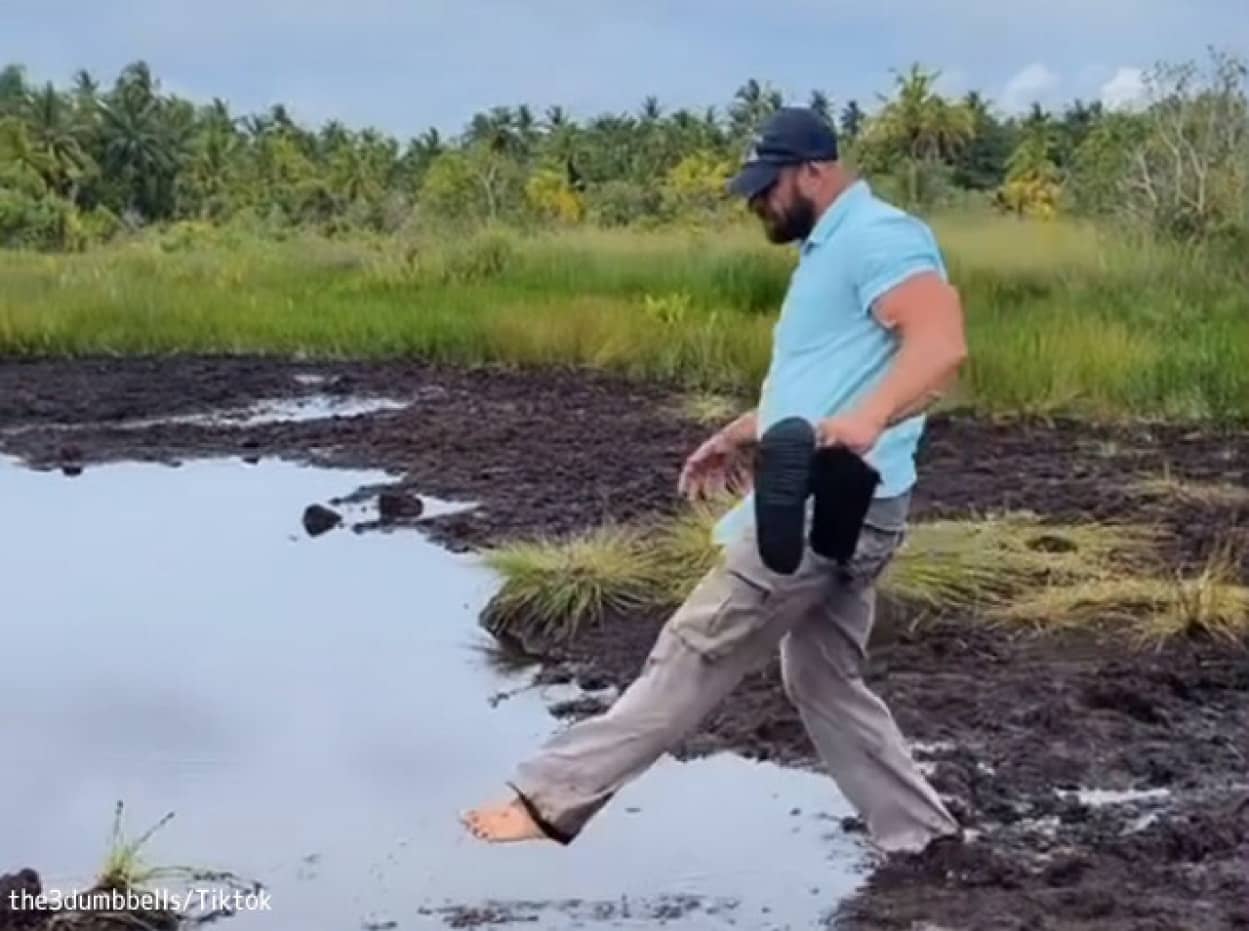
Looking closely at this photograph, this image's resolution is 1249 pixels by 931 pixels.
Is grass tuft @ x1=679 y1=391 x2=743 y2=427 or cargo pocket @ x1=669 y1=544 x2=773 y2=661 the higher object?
cargo pocket @ x1=669 y1=544 x2=773 y2=661

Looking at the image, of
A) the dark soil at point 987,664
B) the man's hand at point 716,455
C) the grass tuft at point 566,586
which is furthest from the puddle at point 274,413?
the man's hand at point 716,455

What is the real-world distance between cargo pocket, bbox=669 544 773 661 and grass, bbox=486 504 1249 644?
2.72m

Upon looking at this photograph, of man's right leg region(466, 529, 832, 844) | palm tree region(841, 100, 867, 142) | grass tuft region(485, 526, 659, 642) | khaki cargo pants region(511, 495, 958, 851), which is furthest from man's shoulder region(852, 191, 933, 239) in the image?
palm tree region(841, 100, 867, 142)

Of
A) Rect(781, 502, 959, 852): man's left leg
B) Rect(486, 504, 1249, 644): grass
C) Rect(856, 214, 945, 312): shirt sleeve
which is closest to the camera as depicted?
Rect(856, 214, 945, 312): shirt sleeve

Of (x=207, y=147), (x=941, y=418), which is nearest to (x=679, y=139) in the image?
(x=207, y=147)

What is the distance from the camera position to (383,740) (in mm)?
6234

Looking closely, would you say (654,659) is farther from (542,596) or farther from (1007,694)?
(542,596)

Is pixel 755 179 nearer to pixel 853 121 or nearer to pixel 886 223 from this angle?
pixel 886 223

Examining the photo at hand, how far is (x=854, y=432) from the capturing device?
13.9ft

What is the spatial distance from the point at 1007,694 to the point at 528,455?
5757mm

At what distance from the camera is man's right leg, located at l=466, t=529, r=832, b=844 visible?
14.8 ft

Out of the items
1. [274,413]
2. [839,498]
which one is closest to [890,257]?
[839,498]

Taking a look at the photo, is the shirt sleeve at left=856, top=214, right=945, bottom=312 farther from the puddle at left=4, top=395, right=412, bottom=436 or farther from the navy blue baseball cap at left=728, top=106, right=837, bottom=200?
the puddle at left=4, top=395, right=412, bottom=436

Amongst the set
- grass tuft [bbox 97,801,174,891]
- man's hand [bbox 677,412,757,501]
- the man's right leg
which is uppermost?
man's hand [bbox 677,412,757,501]
